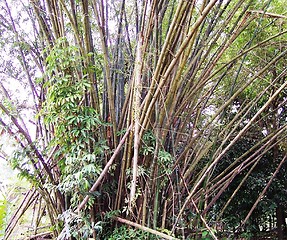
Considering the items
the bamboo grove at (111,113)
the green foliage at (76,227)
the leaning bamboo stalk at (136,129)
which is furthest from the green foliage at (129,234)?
the leaning bamboo stalk at (136,129)

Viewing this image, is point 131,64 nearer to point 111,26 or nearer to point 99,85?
point 99,85

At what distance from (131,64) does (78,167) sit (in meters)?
0.95

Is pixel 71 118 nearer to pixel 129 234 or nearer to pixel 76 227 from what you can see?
pixel 76 227

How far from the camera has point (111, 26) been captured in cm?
235

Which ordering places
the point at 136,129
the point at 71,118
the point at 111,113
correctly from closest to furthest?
the point at 136,129 → the point at 71,118 → the point at 111,113

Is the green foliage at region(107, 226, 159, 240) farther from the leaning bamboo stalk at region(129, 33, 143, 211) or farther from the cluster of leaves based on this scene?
the leaning bamboo stalk at region(129, 33, 143, 211)

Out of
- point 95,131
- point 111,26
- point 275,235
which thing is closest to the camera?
point 95,131

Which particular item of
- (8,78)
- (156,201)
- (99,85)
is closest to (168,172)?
(156,201)

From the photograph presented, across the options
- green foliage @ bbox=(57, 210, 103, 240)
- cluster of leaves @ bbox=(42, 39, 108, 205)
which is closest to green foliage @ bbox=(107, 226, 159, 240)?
A: green foliage @ bbox=(57, 210, 103, 240)

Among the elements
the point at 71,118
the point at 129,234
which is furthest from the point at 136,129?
the point at 129,234

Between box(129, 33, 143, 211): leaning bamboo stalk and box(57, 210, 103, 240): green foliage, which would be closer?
box(129, 33, 143, 211): leaning bamboo stalk

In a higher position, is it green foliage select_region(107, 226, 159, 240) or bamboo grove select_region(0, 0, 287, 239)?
bamboo grove select_region(0, 0, 287, 239)

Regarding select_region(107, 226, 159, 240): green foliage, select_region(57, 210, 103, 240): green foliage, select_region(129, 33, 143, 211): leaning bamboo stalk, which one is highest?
select_region(129, 33, 143, 211): leaning bamboo stalk

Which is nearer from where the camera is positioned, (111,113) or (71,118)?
(71,118)
